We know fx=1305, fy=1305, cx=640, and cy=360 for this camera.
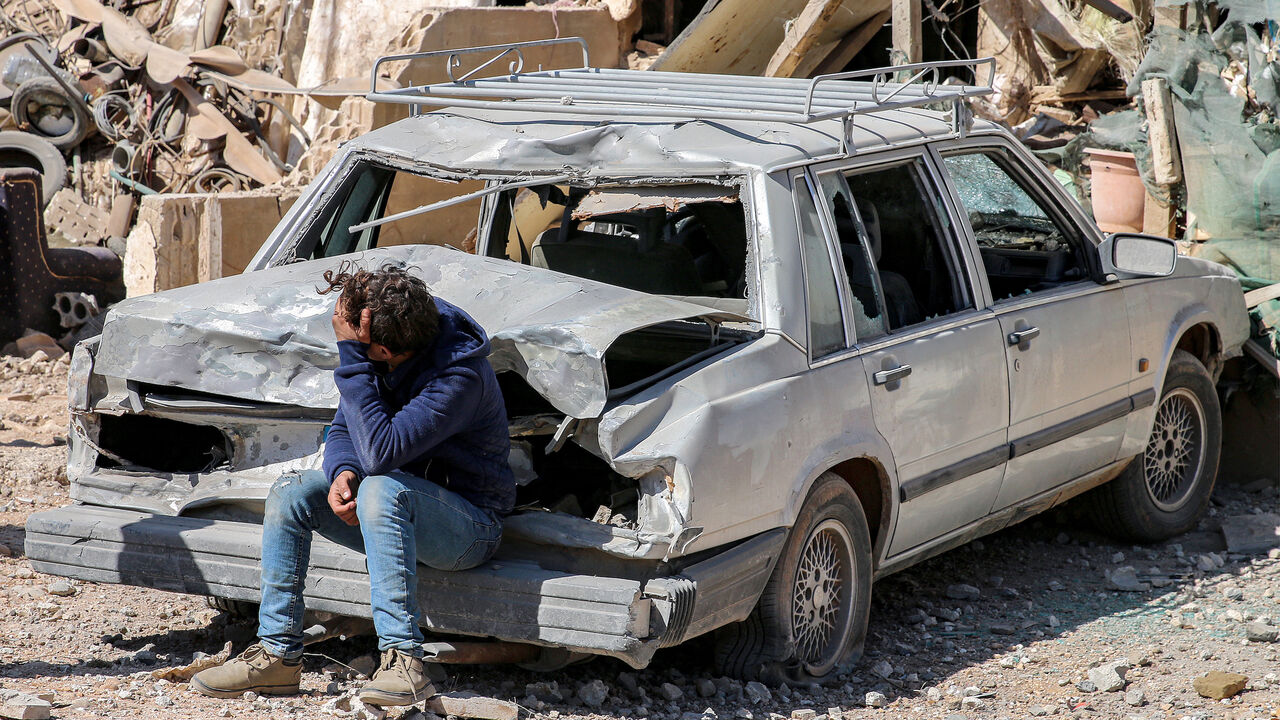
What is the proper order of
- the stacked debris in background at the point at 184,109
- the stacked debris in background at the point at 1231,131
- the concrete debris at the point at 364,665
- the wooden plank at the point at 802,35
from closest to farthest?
the concrete debris at the point at 364,665 → the stacked debris in background at the point at 1231,131 → the stacked debris in background at the point at 184,109 → the wooden plank at the point at 802,35

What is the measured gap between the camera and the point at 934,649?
4746 millimetres

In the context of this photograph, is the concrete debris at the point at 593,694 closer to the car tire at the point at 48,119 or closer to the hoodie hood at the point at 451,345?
the hoodie hood at the point at 451,345

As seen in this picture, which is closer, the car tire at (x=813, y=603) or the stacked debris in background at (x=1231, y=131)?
the car tire at (x=813, y=603)

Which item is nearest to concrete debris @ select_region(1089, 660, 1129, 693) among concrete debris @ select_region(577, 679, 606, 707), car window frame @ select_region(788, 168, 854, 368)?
car window frame @ select_region(788, 168, 854, 368)

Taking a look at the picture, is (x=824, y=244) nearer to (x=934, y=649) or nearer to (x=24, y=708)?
(x=934, y=649)

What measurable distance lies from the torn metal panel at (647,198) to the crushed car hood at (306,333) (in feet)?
1.40

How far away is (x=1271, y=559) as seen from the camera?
5719 millimetres

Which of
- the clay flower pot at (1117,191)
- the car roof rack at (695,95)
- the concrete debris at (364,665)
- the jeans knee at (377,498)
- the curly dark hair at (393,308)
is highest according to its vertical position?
the car roof rack at (695,95)

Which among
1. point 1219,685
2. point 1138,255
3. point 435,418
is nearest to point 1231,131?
point 1138,255

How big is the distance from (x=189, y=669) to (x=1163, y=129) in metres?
5.69

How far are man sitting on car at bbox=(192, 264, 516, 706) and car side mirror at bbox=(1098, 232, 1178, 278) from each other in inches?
108

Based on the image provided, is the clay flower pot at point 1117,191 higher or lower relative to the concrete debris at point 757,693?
higher

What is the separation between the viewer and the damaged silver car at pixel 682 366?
360cm

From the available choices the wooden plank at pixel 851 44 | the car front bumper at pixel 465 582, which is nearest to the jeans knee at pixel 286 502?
the car front bumper at pixel 465 582
